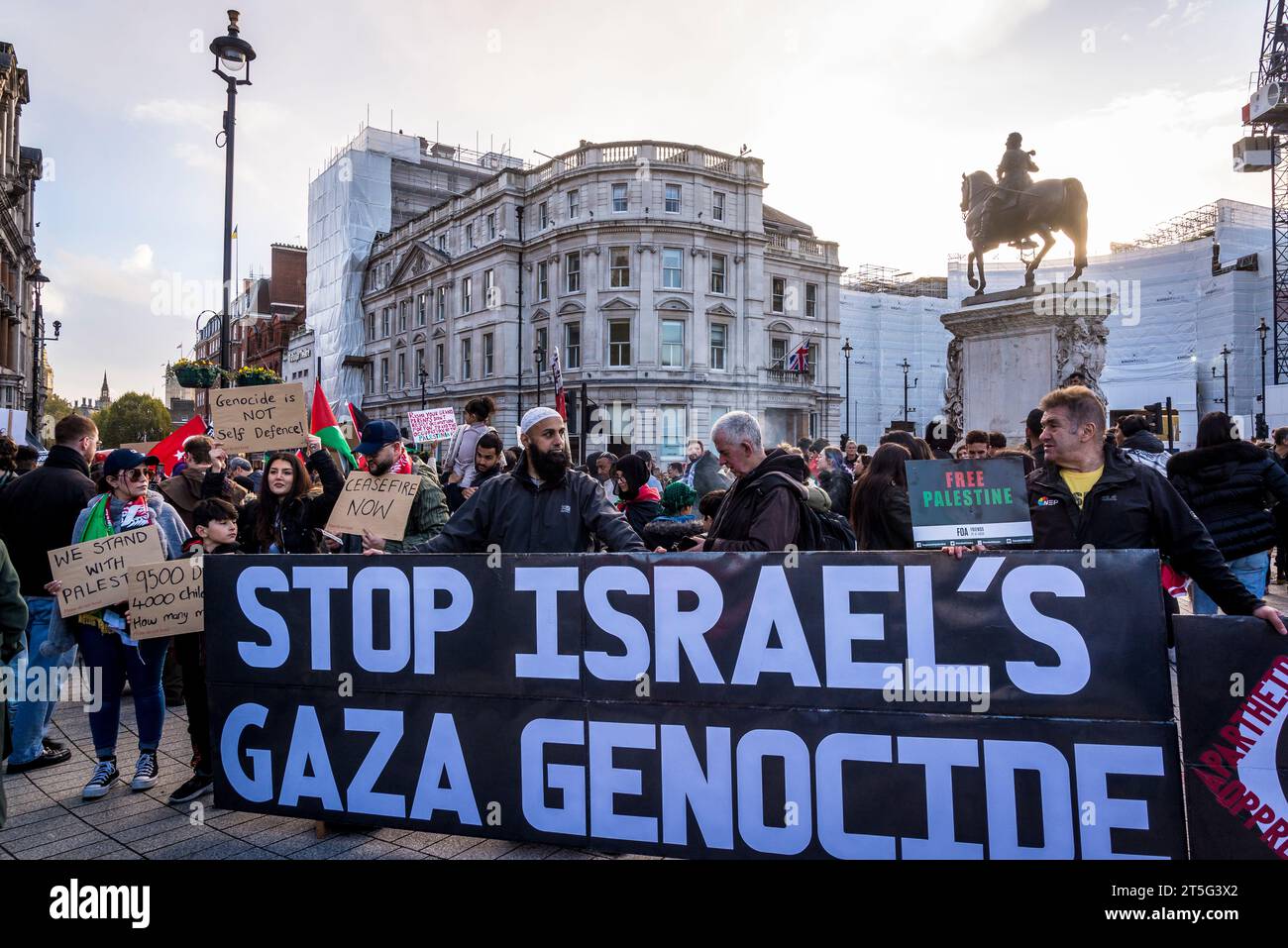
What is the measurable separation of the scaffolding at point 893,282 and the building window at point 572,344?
22.0 metres

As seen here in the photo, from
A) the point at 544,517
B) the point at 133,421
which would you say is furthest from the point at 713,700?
the point at 133,421

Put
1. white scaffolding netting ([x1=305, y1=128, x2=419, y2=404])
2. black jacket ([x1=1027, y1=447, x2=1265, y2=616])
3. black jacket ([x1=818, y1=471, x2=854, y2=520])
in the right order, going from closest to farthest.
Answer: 1. black jacket ([x1=1027, y1=447, x2=1265, y2=616])
2. black jacket ([x1=818, y1=471, x2=854, y2=520])
3. white scaffolding netting ([x1=305, y1=128, x2=419, y2=404])

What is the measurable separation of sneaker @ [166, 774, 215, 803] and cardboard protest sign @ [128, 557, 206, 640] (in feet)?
2.96

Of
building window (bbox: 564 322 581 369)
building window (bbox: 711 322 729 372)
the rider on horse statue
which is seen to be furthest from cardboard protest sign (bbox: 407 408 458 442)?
building window (bbox: 711 322 729 372)

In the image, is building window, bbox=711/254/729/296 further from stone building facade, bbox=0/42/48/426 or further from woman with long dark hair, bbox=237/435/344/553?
woman with long dark hair, bbox=237/435/344/553

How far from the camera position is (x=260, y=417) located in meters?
6.04

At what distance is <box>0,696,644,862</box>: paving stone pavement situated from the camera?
158 inches

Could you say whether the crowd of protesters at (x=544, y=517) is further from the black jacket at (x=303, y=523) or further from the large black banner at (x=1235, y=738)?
the large black banner at (x=1235, y=738)

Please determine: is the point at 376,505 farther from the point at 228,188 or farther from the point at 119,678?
the point at 228,188

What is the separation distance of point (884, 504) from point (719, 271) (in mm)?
39738

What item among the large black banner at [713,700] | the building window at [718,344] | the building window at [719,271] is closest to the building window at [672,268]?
the building window at [719,271]

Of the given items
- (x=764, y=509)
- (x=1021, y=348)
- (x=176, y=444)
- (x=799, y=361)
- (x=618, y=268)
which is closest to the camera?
(x=764, y=509)

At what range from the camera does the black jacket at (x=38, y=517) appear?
5633 mm

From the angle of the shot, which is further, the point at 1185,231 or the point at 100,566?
the point at 1185,231
